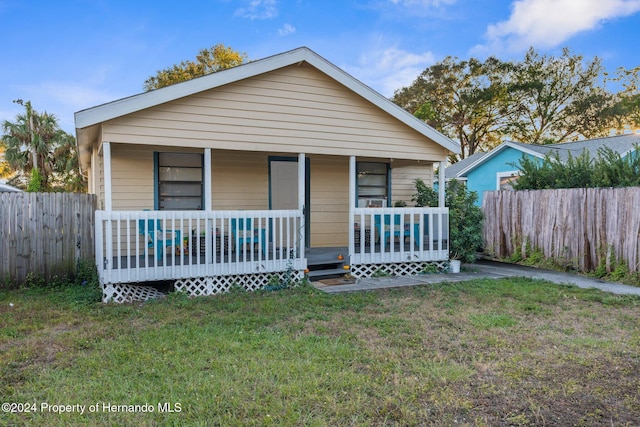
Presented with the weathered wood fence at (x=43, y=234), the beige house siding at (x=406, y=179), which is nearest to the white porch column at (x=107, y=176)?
the weathered wood fence at (x=43, y=234)

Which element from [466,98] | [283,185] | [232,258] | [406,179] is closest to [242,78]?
[283,185]

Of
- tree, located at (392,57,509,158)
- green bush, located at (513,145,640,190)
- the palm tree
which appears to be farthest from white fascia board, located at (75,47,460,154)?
the palm tree

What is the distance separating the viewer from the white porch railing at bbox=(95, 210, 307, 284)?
5727 mm

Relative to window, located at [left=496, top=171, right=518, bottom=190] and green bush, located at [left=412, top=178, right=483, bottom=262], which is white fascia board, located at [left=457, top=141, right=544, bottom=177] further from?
green bush, located at [left=412, top=178, right=483, bottom=262]

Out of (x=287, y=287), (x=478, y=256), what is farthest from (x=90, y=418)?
(x=478, y=256)

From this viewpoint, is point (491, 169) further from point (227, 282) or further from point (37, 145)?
point (37, 145)

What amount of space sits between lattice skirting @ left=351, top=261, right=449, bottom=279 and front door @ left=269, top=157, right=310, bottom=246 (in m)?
1.56

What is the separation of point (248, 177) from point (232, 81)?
7.12ft

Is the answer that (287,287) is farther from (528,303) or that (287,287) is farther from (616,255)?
(616,255)

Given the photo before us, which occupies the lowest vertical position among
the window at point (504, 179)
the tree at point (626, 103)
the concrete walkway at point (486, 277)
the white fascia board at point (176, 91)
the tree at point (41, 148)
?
the concrete walkway at point (486, 277)

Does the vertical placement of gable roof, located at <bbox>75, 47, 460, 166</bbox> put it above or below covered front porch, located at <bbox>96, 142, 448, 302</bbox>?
above

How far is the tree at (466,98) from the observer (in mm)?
26672

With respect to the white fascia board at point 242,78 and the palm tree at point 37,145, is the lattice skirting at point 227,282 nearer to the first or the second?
the white fascia board at point 242,78

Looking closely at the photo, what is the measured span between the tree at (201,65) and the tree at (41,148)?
604 cm
